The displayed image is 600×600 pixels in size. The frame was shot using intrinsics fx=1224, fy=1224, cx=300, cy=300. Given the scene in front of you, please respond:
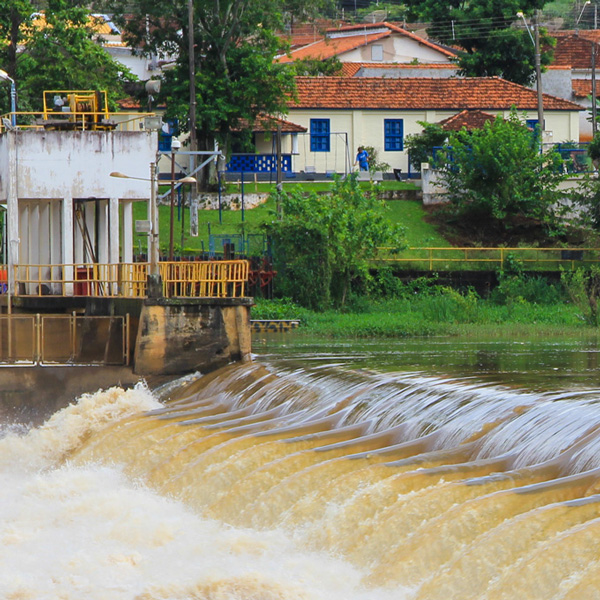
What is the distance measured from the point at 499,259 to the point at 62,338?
62.4ft

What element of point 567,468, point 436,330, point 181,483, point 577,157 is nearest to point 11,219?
point 436,330

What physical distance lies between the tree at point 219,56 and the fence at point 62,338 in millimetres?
23038

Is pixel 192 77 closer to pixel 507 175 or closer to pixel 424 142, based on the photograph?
pixel 424 142

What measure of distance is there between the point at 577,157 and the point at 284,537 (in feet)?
137

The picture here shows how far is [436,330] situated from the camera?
3197 centimetres

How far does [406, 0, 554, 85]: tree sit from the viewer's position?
63.1m

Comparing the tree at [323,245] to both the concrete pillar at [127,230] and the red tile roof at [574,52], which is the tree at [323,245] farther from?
the red tile roof at [574,52]

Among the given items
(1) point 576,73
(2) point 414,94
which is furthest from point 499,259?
(1) point 576,73

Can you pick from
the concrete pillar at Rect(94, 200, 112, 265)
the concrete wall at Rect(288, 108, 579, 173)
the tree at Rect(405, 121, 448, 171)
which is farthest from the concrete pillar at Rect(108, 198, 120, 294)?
the concrete wall at Rect(288, 108, 579, 173)

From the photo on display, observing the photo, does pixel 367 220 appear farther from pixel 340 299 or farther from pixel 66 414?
pixel 66 414

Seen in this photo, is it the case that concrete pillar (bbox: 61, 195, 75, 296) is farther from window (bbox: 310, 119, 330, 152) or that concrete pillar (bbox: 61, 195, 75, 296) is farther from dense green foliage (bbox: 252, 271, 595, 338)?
window (bbox: 310, 119, 330, 152)

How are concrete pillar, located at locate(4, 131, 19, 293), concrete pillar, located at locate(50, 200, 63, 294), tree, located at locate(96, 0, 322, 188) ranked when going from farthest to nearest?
tree, located at locate(96, 0, 322, 188)
concrete pillar, located at locate(50, 200, 63, 294)
concrete pillar, located at locate(4, 131, 19, 293)

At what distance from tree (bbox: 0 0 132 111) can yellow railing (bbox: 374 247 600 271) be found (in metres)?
11.5

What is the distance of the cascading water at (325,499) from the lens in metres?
11.4
